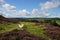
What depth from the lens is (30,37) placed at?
18.5 metres

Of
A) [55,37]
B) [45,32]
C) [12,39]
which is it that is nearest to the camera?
[12,39]

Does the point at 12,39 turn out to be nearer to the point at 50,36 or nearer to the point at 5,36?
the point at 5,36

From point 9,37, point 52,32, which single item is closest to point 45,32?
point 52,32

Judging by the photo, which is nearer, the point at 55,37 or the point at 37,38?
the point at 37,38

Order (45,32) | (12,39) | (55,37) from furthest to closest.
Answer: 1. (45,32)
2. (55,37)
3. (12,39)

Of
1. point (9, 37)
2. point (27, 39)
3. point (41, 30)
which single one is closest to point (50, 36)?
point (41, 30)

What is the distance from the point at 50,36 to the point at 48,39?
1714mm

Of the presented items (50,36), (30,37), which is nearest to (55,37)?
(50,36)

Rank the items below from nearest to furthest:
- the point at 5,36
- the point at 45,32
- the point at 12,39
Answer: the point at 12,39, the point at 5,36, the point at 45,32

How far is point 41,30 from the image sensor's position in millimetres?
23109

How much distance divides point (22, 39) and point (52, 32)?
243 inches

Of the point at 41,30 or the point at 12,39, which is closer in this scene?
the point at 12,39

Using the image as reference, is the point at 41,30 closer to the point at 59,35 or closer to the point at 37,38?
the point at 59,35

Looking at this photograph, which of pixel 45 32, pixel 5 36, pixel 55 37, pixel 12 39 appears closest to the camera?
pixel 12 39
